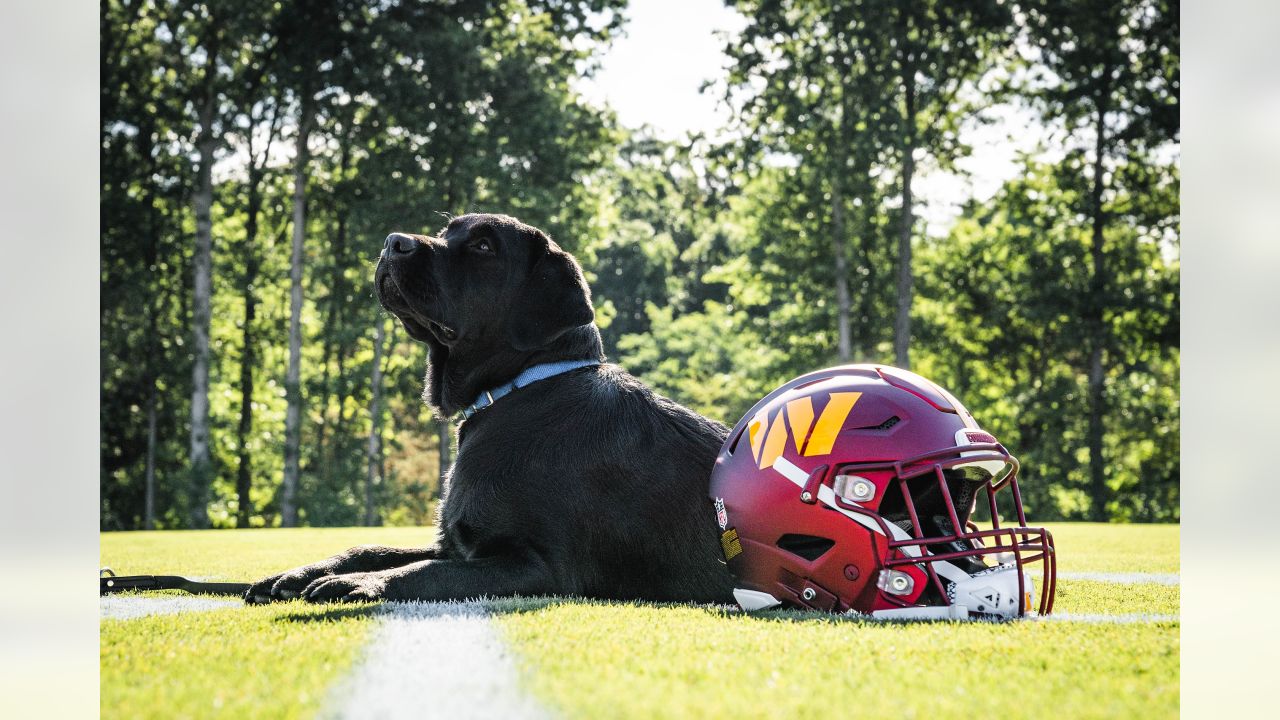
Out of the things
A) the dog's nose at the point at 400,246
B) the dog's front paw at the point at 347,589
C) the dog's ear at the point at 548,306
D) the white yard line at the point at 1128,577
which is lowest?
the white yard line at the point at 1128,577

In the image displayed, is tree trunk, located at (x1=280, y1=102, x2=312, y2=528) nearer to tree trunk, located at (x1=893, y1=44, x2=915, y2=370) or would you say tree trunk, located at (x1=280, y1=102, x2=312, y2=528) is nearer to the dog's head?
tree trunk, located at (x1=893, y1=44, x2=915, y2=370)

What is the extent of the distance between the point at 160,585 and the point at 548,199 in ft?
60.8

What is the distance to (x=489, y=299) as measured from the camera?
4727mm

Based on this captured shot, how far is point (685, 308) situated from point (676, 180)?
8.67 meters

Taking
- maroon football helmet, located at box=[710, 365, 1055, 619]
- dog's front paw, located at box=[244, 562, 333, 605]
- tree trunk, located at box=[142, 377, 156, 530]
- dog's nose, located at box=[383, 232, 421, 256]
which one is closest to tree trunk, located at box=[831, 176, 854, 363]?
tree trunk, located at box=[142, 377, 156, 530]

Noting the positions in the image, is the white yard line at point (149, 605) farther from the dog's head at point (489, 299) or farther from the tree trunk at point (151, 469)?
the tree trunk at point (151, 469)

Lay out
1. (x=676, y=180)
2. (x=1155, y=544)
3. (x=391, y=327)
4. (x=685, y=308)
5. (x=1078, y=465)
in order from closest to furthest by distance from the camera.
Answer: (x=1155, y=544) < (x=1078, y=465) < (x=391, y=327) < (x=676, y=180) < (x=685, y=308)

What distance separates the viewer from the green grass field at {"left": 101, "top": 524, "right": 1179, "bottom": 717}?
83.8 inches

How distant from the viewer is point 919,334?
2705 cm

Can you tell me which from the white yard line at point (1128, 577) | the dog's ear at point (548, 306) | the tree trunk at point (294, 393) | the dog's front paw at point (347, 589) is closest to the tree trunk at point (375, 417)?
the tree trunk at point (294, 393)

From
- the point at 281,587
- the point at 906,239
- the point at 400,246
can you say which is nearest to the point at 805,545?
the point at 281,587

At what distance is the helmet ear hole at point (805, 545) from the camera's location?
143 inches
